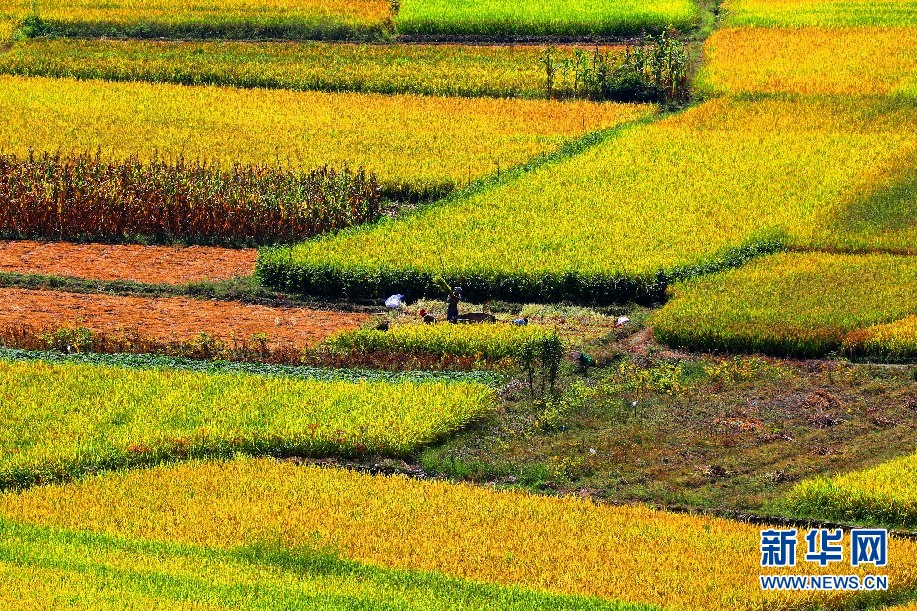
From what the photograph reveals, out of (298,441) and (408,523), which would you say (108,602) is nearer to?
(408,523)

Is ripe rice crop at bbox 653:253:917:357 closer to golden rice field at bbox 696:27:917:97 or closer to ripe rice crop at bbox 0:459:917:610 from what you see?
ripe rice crop at bbox 0:459:917:610

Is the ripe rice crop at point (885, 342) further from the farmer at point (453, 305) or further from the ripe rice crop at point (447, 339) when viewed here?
the farmer at point (453, 305)

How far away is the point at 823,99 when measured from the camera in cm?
3506

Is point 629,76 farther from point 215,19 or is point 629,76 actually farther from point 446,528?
point 446,528

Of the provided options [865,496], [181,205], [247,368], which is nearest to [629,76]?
[181,205]

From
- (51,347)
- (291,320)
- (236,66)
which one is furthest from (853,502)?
(236,66)

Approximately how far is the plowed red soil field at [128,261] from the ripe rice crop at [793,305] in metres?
7.64

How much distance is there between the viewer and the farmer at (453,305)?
2422 centimetres

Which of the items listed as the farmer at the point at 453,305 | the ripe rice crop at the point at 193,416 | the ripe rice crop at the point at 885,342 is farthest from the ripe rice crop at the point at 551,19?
the ripe rice crop at the point at 193,416

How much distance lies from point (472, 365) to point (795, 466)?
531 centimetres

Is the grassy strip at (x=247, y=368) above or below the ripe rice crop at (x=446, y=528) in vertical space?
above

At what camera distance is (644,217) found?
2817 cm

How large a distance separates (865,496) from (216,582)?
6974 mm

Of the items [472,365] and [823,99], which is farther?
[823,99]
